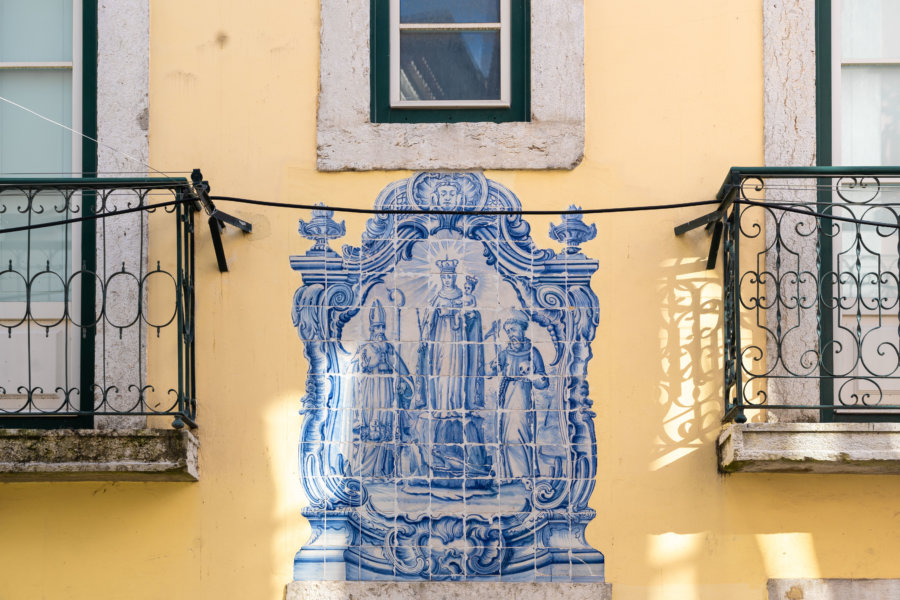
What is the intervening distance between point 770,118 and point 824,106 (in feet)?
1.02

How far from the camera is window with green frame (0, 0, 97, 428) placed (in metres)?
6.88

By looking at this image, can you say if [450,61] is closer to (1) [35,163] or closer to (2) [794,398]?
(1) [35,163]

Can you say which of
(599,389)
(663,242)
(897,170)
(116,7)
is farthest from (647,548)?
(116,7)

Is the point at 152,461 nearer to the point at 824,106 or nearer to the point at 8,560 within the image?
the point at 8,560

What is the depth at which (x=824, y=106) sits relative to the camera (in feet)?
23.2

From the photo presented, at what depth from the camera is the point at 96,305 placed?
6.88 meters

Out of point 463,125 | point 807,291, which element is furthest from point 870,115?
point 463,125

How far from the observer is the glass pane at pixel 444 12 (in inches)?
282

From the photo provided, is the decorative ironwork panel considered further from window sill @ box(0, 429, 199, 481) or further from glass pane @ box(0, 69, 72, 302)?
glass pane @ box(0, 69, 72, 302)

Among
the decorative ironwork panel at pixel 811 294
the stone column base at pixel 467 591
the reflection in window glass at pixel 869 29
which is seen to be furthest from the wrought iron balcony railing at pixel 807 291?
the stone column base at pixel 467 591

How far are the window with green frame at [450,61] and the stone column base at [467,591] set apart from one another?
7.26 ft

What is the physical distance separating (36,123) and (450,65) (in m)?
2.08

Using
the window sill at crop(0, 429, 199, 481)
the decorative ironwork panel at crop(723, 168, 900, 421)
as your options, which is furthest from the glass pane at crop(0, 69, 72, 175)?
the decorative ironwork panel at crop(723, 168, 900, 421)

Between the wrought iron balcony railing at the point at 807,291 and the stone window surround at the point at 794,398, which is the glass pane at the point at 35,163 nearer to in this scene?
the wrought iron balcony railing at the point at 807,291
